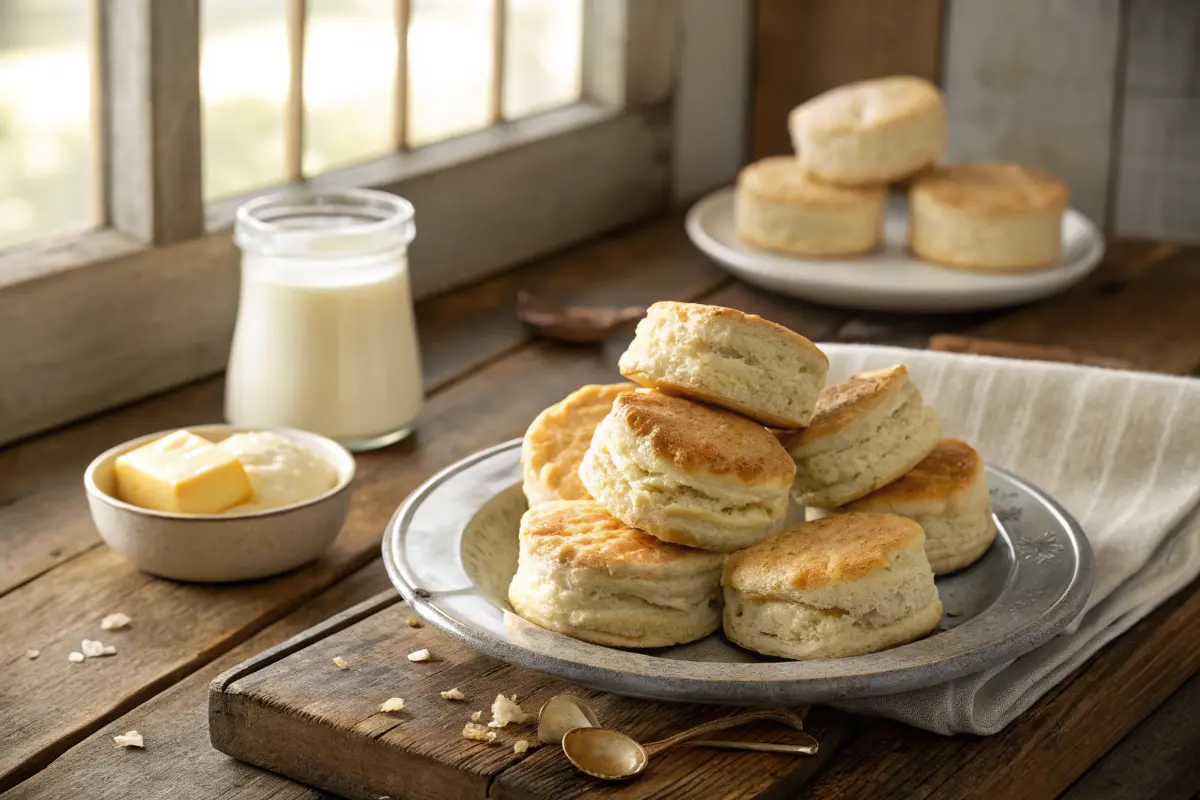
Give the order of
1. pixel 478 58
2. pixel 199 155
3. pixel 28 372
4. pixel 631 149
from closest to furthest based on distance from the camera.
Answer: pixel 28 372 → pixel 199 155 → pixel 478 58 → pixel 631 149

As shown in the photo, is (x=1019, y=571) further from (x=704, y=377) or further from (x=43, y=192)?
(x=43, y=192)

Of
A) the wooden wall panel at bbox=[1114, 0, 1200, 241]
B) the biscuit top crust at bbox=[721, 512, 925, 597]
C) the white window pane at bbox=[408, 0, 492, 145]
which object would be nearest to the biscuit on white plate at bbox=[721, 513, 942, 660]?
the biscuit top crust at bbox=[721, 512, 925, 597]

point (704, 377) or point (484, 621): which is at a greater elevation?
point (704, 377)

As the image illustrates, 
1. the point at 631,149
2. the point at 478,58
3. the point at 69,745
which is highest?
the point at 478,58

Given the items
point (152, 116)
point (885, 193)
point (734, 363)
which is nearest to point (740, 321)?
point (734, 363)

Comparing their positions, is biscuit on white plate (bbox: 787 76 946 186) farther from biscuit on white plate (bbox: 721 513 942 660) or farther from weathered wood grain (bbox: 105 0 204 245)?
biscuit on white plate (bbox: 721 513 942 660)

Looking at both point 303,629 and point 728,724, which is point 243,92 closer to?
point 303,629

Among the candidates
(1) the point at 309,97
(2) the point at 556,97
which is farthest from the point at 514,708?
(2) the point at 556,97
